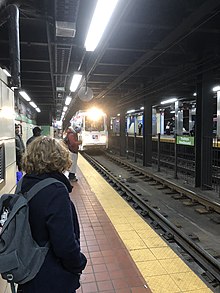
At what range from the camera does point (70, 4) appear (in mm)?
4113

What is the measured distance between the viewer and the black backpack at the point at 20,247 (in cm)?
160

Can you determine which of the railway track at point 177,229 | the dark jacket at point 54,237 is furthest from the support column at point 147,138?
the dark jacket at point 54,237

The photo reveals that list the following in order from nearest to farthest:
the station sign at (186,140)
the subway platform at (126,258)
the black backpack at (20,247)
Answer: the black backpack at (20,247), the subway platform at (126,258), the station sign at (186,140)

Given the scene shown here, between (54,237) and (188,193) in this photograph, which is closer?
(54,237)

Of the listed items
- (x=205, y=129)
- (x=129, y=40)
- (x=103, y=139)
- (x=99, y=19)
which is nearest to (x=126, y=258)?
(x=99, y=19)

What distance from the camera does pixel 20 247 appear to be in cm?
162

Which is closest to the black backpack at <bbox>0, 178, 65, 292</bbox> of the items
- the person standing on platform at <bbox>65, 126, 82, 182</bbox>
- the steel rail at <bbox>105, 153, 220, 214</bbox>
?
the steel rail at <bbox>105, 153, 220, 214</bbox>

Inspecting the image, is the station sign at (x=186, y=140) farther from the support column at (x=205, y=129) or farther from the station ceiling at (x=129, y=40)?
the station ceiling at (x=129, y=40)

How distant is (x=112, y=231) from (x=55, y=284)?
118 inches

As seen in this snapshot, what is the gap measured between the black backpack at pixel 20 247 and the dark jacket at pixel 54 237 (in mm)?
34

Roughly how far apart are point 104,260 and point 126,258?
277mm

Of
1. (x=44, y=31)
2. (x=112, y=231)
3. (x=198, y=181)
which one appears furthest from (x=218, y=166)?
(x=44, y=31)

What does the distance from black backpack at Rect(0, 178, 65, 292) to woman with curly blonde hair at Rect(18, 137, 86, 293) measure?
0.11ft

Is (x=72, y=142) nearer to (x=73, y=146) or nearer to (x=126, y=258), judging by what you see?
(x=73, y=146)
